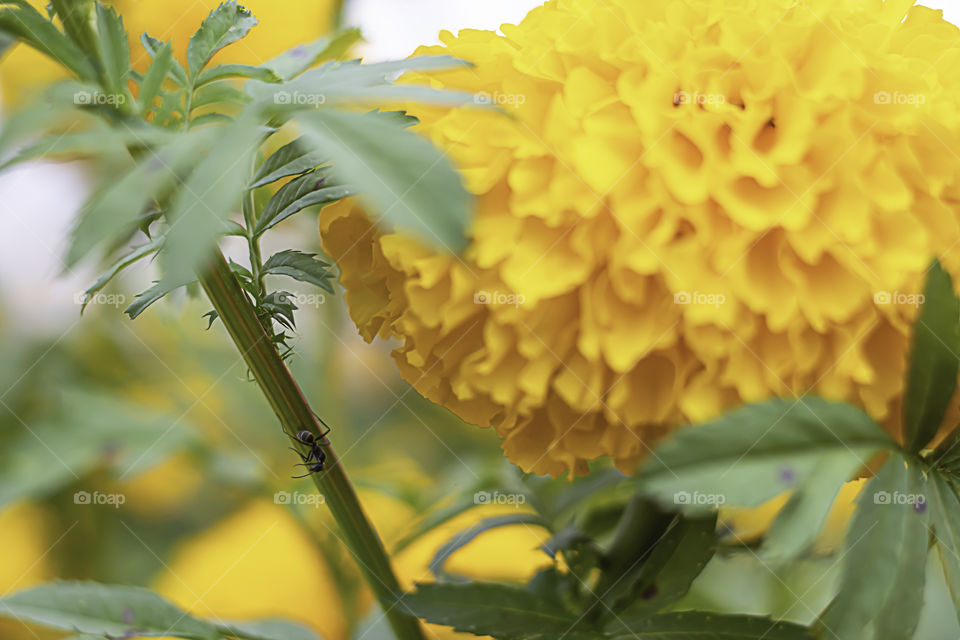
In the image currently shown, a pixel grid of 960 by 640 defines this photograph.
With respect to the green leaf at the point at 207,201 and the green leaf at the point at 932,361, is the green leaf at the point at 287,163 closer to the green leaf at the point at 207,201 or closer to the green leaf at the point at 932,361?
the green leaf at the point at 207,201

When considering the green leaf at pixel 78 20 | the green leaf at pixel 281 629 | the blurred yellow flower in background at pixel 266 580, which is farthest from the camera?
the blurred yellow flower in background at pixel 266 580

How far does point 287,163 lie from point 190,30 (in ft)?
1.30

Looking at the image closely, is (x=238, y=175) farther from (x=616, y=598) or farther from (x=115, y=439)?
(x=115, y=439)

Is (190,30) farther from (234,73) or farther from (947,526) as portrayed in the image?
(947,526)

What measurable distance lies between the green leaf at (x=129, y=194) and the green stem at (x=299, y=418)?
0.20 feet

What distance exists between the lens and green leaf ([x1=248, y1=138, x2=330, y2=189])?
0.36 m

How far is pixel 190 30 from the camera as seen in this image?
0.69 m

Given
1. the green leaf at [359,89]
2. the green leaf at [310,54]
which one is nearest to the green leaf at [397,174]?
the green leaf at [359,89]

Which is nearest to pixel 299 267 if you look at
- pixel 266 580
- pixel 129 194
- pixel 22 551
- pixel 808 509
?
pixel 129 194

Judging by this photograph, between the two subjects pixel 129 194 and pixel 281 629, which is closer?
pixel 129 194

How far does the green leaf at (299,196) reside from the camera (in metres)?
0.36

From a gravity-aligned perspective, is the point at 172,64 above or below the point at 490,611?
above

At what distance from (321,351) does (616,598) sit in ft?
1.13

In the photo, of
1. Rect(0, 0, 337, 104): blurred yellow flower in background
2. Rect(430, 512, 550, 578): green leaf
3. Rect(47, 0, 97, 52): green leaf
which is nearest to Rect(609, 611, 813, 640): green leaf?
Rect(430, 512, 550, 578): green leaf
